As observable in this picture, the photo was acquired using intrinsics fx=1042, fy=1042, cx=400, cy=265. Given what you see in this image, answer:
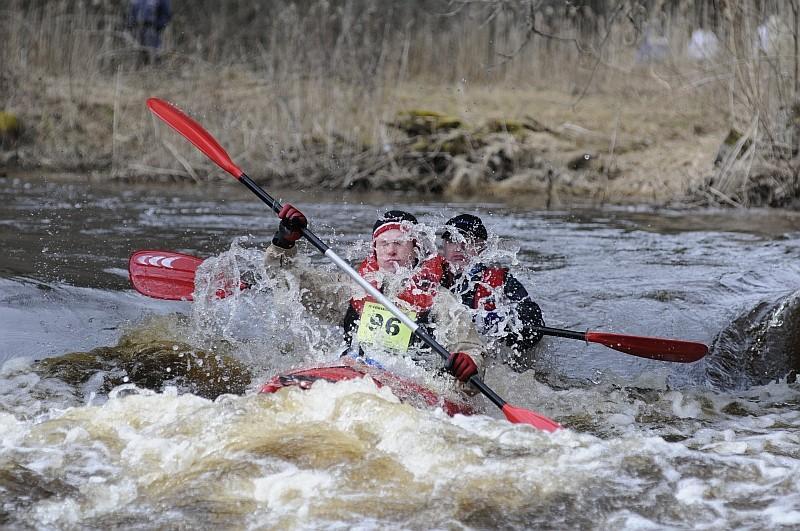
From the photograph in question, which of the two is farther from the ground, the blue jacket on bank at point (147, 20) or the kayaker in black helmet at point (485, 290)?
the blue jacket on bank at point (147, 20)

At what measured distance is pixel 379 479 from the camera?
361cm

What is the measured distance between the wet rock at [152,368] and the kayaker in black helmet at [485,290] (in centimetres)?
122

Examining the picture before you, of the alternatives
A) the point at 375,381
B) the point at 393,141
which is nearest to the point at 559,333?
the point at 375,381

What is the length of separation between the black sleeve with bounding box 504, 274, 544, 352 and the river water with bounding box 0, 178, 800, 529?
205 mm

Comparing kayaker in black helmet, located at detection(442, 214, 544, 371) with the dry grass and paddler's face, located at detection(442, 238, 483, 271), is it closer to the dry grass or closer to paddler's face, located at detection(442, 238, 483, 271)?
paddler's face, located at detection(442, 238, 483, 271)

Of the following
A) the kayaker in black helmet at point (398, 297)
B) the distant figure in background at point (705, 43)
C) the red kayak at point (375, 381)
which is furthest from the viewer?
the distant figure in background at point (705, 43)

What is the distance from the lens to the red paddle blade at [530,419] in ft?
13.4

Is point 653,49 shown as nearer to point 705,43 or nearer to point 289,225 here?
point 705,43

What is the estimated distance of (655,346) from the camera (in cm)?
530

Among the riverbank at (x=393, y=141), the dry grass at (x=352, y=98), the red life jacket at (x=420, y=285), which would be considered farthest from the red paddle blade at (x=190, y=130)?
the riverbank at (x=393, y=141)

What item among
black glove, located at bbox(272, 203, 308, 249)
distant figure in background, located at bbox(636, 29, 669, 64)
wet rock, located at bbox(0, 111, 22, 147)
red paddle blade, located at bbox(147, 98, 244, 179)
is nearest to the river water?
black glove, located at bbox(272, 203, 308, 249)

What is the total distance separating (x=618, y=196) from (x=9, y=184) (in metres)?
7.12

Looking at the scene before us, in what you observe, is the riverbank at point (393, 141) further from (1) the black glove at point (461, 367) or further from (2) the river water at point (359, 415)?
(1) the black glove at point (461, 367)

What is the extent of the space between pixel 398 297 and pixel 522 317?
102 centimetres
